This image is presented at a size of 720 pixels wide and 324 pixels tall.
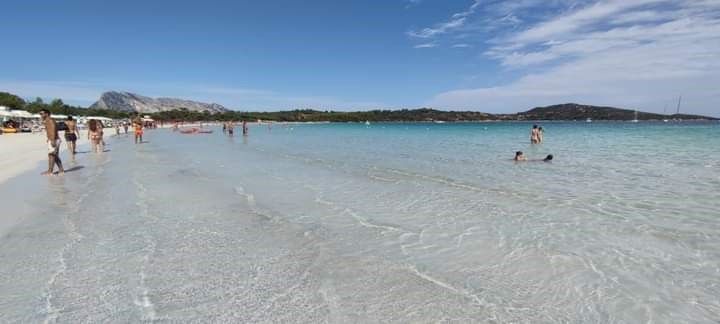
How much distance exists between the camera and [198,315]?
150 inches

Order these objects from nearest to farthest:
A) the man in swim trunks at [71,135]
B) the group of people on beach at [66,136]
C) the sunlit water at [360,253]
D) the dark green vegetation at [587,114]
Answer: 1. the sunlit water at [360,253]
2. the group of people on beach at [66,136]
3. the man in swim trunks at [71,135]
4. the dark green vegetation at [587,114]

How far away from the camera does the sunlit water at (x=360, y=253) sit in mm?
4008

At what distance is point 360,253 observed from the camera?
224 inches

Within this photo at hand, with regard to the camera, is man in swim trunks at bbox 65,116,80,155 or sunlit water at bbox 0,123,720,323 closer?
sunlit water at bbox 0,123,720,323

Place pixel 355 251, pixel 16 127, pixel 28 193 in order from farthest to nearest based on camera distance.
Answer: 1. pixel 16 127
2. pixel 28 193
3. pixel 355 251

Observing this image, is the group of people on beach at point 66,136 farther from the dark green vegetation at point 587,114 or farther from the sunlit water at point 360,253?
the dark green vegetation at point 587,114

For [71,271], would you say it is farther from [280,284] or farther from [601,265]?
[601,265]

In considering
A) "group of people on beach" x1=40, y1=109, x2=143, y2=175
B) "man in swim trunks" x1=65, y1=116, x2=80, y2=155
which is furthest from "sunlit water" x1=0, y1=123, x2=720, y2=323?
"man in swim trunks" x1=65, y1=116, x2=80, y2=155

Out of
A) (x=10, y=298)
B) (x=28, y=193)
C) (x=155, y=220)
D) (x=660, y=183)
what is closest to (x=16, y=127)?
(x=28, y=193)

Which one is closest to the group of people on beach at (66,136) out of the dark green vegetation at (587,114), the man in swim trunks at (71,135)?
the man in swim trunks at (71,135)

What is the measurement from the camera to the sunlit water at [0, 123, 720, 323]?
13.1ft

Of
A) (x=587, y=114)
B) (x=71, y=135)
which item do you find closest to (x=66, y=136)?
(x=71, y=135)

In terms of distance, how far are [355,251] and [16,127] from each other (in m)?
46.7

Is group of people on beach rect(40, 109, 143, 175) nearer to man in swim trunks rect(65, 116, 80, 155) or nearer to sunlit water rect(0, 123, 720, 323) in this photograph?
man in swim trunks rect(65, 116, 80, 155)
